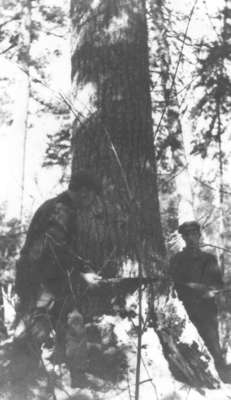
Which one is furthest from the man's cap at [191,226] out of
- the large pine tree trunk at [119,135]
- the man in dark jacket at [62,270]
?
the man in dark jacket at [62,270]

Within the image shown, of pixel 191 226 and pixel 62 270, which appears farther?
pixel 191 226

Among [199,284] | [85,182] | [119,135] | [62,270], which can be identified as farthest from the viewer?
[199,284]

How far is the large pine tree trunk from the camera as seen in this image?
3463 mm

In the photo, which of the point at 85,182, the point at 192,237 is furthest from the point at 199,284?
the point at 85,182

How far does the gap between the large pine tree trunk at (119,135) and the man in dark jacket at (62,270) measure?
95 millimetres

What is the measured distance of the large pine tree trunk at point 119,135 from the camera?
346 cm

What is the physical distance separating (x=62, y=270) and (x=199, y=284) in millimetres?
1702

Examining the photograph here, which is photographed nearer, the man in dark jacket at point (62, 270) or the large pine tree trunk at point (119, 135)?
the man in dark jacket at point (62, 270)

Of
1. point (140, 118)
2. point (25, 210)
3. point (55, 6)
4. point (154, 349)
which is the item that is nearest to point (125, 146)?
point (140, 118)

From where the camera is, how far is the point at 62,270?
3303mm

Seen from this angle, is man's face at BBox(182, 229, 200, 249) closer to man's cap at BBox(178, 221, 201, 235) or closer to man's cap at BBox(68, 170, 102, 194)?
man's cap at BBox(178, 221, 201, 235)

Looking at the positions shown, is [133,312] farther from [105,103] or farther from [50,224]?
[105,103]

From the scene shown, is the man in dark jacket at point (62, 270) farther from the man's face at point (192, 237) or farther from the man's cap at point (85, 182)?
the man's face at point (192, 237)

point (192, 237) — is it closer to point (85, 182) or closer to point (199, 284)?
point (199, 284)
